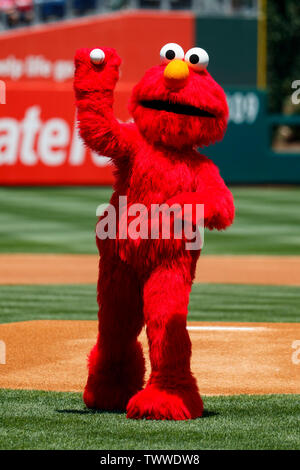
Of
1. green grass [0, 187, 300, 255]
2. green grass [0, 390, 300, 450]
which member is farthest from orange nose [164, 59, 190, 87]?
green grass [0, 187, 300, 255]

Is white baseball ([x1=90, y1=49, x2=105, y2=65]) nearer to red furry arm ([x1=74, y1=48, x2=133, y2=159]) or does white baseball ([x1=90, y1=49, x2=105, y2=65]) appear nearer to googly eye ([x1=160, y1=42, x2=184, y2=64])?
red furry arm ([x1=74, y1=48, x2=133, y2=159])

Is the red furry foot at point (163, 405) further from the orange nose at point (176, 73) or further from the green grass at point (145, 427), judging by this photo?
the orange nose at point (176, 73)

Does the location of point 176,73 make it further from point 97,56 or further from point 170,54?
point 97,56

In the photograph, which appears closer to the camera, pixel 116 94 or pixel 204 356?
pixel 204 356

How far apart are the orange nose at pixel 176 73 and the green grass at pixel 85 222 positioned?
9.24 metres

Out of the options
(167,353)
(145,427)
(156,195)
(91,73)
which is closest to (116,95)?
(91,73)

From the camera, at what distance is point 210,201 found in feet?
17.2

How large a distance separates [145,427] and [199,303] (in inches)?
194

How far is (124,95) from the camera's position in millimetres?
23844

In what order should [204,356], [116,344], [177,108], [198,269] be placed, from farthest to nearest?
1. [198,269]
2. [204,356]
3. [116,344]
4. [177,108]

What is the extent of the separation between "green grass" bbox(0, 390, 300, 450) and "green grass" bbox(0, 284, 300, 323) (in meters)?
3.11

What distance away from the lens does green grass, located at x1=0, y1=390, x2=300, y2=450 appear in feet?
15.4
